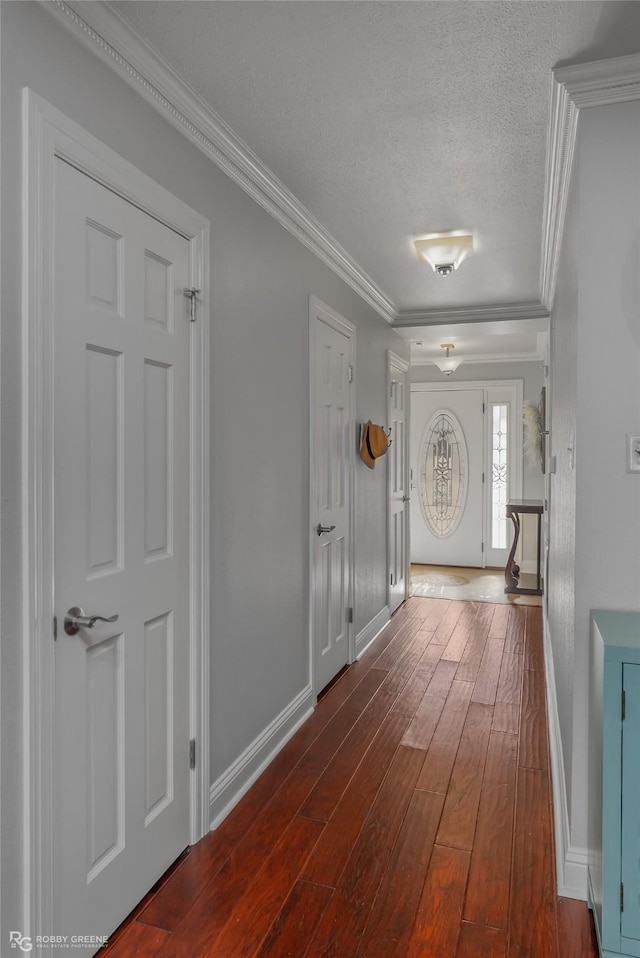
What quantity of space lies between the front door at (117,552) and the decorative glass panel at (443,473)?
18.5 ft

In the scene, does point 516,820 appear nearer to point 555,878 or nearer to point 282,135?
point 555,878

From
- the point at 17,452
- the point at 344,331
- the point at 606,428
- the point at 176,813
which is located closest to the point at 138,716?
the point at 176,813

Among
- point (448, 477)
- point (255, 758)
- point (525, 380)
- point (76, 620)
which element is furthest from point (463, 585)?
point (76, 620)

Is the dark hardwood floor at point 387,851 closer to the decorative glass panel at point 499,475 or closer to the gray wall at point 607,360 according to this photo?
the gray wall at point 607,360

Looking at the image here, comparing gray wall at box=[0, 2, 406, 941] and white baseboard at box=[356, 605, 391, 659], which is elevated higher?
gray wall at box=[0, 2, 406, 941]

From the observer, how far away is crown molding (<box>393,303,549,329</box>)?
4574 millimetres

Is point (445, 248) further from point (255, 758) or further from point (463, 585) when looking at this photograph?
point (463, 585)

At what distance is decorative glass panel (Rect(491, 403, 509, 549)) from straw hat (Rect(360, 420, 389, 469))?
327cm

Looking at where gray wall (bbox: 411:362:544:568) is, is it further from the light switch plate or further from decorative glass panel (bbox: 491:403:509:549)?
the light switch plate

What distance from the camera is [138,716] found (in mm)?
1799

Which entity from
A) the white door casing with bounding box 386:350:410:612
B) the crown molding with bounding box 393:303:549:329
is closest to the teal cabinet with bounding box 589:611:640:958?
the white door casing with bounding box 386:350:410:612

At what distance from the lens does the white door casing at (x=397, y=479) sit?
193 inches

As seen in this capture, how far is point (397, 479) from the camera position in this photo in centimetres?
523

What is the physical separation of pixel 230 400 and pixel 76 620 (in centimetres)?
105
